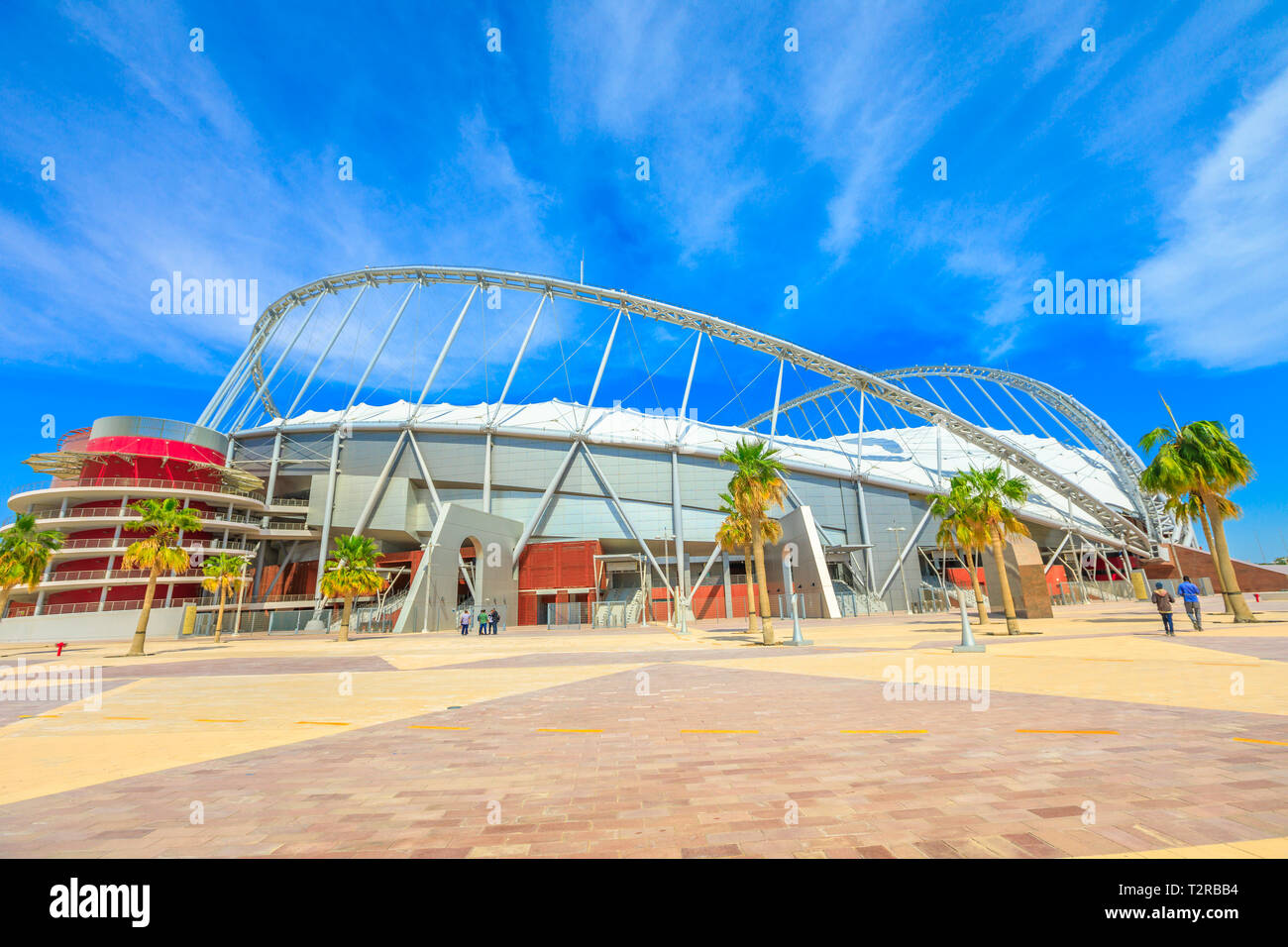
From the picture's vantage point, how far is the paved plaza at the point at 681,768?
167 inches

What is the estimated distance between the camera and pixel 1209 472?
2620 centimetres

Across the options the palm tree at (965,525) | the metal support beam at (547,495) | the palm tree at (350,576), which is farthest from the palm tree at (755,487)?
the metal support beam at (547,495)

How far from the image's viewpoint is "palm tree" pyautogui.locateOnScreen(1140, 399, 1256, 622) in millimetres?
26062

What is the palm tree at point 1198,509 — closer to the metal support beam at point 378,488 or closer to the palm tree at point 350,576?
the palm tree at point 350,576

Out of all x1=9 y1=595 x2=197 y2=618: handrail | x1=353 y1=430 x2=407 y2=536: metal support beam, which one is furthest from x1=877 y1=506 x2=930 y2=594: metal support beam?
x1=9 y1=595 x2=197 y2=618: handrail

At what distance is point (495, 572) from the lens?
46.6 meters

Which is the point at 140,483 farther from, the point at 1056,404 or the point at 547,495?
the point at 1056,404

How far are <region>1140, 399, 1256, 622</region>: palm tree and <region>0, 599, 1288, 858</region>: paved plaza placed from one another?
641 inches

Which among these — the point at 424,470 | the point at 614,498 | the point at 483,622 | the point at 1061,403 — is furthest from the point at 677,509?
the point at 1061,403

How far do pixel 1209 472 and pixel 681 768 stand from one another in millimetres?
32496

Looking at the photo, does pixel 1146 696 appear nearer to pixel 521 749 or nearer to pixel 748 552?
pixel 521 749

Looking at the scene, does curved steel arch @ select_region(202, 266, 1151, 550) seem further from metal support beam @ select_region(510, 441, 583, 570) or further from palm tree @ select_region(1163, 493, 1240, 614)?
palm tree @ select_region(1163, 493, 1240, 614)

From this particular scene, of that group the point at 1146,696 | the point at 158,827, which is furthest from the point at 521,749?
the point at 1146,696
